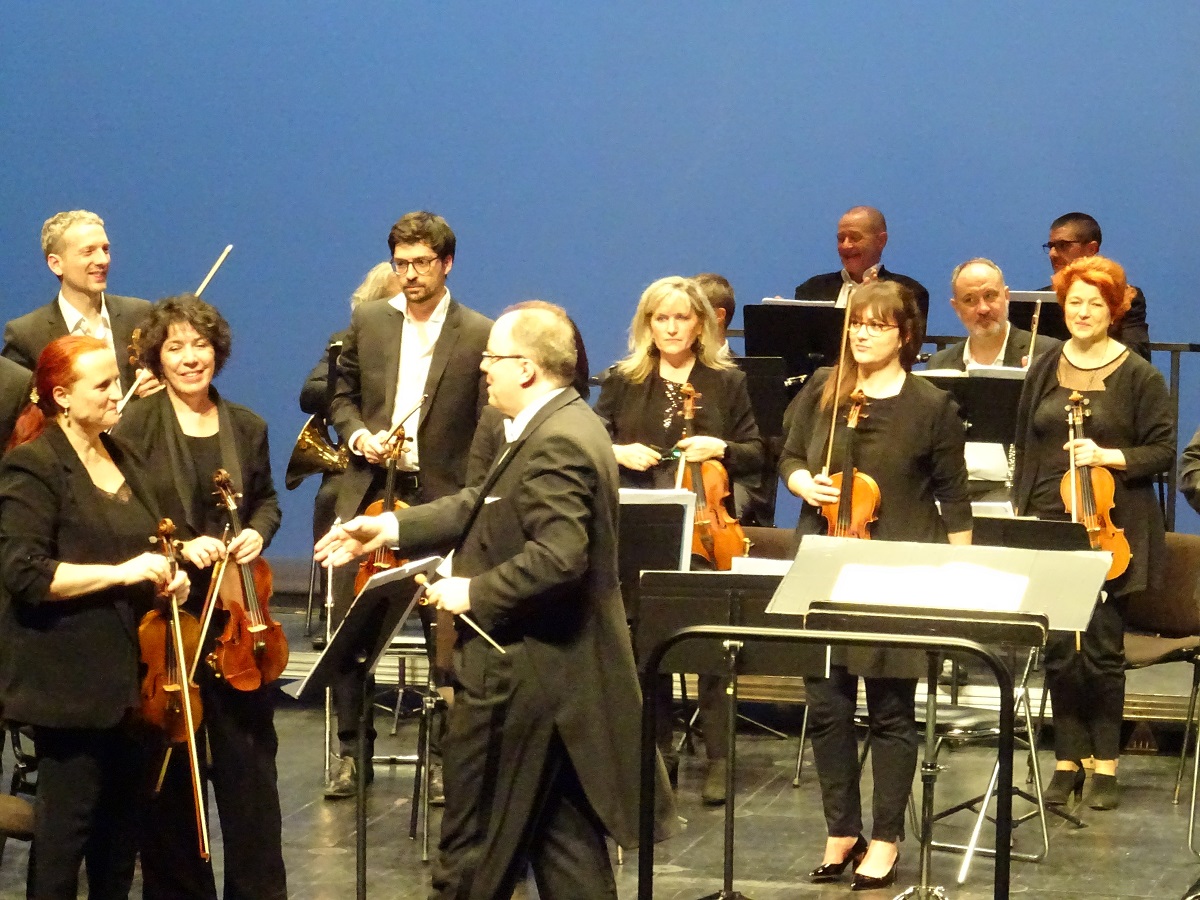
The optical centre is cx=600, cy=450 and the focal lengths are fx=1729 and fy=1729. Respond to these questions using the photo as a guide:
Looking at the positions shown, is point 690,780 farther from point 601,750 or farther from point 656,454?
point 601,750

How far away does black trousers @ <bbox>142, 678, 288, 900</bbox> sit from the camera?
375 cm

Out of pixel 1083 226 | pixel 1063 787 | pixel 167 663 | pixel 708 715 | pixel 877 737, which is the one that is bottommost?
pixel 1063 787

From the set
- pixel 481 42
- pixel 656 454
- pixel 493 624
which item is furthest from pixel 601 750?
pixel 481 42

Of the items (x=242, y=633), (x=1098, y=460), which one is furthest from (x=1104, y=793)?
(x=242, y=633)

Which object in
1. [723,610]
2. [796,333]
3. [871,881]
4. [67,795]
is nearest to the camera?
[67,795]

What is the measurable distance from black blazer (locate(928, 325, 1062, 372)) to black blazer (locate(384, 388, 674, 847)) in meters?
2.60

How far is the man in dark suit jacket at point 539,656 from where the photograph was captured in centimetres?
331

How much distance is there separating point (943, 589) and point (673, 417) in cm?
186

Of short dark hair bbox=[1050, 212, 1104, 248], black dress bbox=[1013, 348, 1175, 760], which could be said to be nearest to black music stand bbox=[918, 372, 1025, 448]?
black dress bbox=[1013, 348, 1175, 760]

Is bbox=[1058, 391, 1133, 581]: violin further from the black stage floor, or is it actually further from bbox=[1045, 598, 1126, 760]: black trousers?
the black stage floor

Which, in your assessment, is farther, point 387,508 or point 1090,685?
point 1090,685

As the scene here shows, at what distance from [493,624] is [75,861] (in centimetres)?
101

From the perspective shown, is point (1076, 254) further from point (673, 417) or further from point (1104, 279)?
point (673, 417)

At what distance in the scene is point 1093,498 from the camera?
4.79m
